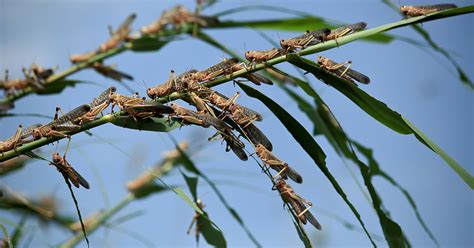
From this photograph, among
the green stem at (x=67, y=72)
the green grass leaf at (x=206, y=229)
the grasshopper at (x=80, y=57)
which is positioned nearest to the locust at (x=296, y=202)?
the green grass leaf at (x=206, y=229)

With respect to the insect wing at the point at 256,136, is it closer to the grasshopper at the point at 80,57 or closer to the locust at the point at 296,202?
the locust at the point at 296,202

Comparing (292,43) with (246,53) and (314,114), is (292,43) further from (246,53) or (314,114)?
(314,114)

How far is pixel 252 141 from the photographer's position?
99 centimetres

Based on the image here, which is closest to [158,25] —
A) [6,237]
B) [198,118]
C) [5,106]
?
[5,106]

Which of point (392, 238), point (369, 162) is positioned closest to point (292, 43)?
point (392, 238)

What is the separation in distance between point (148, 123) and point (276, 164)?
0.22 metres

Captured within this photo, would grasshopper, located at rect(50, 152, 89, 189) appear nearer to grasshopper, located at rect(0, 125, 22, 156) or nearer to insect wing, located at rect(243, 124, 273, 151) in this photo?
grasshopper, located at rect(0, 125, 22, 156)

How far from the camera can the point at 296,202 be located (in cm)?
100

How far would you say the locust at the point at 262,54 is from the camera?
100 centimetres

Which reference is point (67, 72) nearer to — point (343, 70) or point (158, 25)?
point (158, 25)

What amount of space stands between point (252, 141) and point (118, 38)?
1.25 metres

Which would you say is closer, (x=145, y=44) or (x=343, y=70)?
(x=343, y=70)

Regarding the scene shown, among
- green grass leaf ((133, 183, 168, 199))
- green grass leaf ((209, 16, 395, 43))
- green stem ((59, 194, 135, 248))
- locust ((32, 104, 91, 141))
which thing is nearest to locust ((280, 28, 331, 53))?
locust ((32, 104, 91, 141))

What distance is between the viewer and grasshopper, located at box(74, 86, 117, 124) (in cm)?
99
